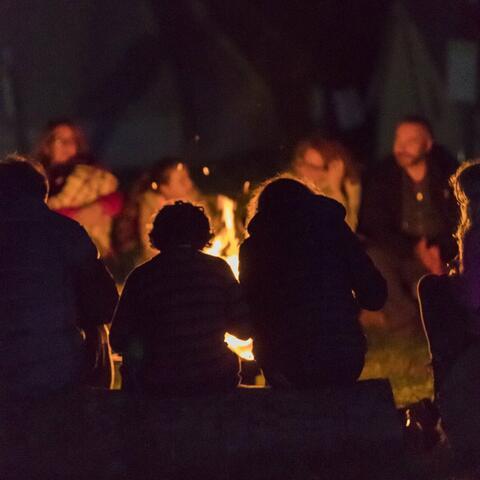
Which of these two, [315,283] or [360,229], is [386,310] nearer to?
[360,229]

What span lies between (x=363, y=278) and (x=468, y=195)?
2.07 feet

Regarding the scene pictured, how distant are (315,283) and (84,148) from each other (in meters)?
3.86

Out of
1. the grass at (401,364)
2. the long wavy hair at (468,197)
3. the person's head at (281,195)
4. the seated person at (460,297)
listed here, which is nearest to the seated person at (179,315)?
the person's head at (281,195)

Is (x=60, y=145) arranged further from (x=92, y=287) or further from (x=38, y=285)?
(x=38, y=285)

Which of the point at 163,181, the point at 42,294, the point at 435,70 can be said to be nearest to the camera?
the point at 42,294

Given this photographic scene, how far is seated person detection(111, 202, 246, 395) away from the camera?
5348 mm

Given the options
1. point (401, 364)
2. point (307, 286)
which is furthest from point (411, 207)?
point (307, 286)

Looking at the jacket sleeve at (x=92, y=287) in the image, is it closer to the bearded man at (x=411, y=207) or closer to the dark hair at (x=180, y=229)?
the dark hair at (x=180, y=229)

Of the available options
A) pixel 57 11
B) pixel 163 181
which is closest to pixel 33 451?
pixel 163 181

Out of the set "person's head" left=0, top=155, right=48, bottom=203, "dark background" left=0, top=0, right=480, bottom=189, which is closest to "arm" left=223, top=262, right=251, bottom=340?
"person's head" left=0, top=155, right=48, bottom=203

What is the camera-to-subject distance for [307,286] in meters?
5.43

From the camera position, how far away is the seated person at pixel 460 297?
5.37 m

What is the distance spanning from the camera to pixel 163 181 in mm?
8547

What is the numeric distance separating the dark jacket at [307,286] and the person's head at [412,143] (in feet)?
11.1
